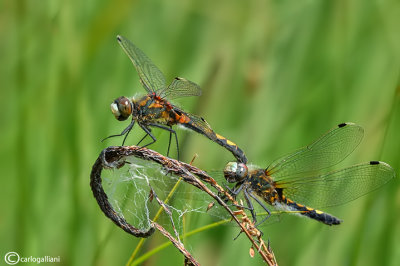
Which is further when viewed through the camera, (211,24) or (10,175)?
(211,24)

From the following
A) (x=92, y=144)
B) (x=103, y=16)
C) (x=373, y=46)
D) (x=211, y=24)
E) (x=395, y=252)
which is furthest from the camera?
(x=211, y=24)

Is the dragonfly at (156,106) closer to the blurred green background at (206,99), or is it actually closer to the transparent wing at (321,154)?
the blurred green background at (206,99)

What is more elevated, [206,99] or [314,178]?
[206,99]

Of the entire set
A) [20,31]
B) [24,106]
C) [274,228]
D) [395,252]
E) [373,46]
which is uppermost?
[373,46]

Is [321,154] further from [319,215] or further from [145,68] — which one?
[145,68]

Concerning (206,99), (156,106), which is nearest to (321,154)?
(206,99)

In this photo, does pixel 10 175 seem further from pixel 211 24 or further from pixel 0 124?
pixel 211 24

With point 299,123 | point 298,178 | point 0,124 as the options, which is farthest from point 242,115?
point 0,124

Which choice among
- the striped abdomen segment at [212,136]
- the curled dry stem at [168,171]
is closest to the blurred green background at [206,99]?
the striped abdomen segment at [212,136]
